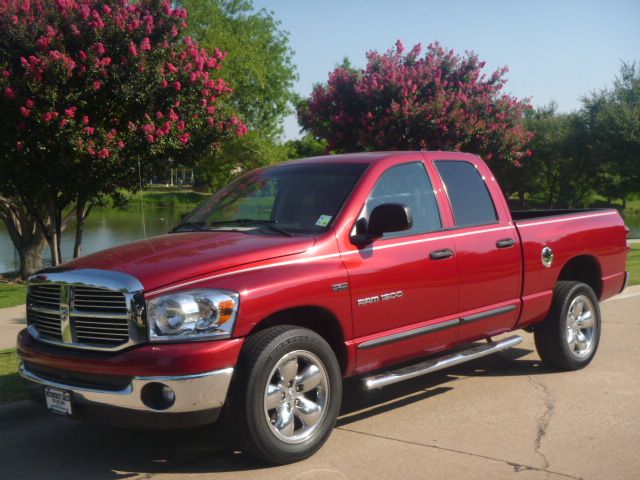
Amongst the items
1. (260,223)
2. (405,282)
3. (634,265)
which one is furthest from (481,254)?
(634,265)

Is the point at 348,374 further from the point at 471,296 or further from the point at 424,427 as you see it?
the point at 471,296

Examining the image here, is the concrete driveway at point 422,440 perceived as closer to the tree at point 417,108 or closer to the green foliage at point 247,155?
the tree at point 417,108

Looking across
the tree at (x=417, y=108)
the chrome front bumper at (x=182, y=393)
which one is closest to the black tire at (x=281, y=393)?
the chrome front bumper at (x=182, y=393)

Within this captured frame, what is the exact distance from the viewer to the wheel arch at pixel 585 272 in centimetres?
740

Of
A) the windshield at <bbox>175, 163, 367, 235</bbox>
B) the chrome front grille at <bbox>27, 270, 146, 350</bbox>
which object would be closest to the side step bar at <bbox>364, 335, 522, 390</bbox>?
the windshield at <bbox>175, 163, 367, 235</bbox>

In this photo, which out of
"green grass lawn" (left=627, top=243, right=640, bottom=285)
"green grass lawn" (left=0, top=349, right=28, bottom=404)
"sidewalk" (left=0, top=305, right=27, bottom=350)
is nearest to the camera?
"green grass lawn" (left=0, top=349, right=28, bottom=404)

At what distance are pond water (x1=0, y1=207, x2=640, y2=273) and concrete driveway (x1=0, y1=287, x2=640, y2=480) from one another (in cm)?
976

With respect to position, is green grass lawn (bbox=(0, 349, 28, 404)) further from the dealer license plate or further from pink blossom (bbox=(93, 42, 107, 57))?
pink blossom (bbox=(93, 42, 107, 57))

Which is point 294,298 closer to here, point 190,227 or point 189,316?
point 189,316

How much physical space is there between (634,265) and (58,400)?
1512cm

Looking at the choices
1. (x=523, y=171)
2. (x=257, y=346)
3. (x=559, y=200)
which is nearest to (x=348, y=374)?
(x=257, y=346)

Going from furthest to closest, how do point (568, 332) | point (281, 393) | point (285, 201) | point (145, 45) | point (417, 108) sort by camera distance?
1. point (417, 108)
2. point (145, 45)
3. point (568, 332)
4. point (285, 201)
5. point (281, 393)

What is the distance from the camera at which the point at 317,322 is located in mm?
5102

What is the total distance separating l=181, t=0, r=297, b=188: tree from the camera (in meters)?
33.5
